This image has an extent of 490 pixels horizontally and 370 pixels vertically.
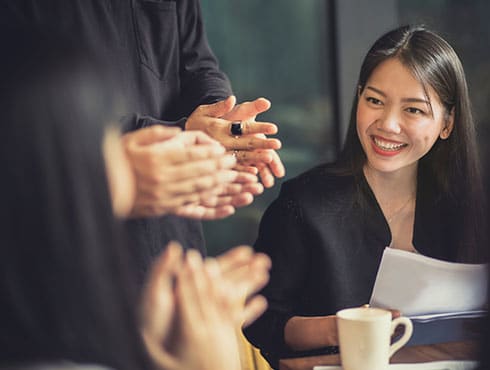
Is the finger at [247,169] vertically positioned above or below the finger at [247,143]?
below

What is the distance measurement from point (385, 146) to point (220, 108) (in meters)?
0.49

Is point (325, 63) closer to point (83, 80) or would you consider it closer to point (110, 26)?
point (110, 26)

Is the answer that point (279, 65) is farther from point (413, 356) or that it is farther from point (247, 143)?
point (413, 356)

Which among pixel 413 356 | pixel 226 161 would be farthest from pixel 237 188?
pixel 413 356

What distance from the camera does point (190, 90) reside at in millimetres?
1581

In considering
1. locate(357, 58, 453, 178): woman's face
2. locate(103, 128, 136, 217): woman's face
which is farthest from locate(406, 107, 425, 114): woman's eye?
locate(103, 128, 136, 217): woman's face

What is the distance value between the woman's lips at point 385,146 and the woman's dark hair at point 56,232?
3.54ft

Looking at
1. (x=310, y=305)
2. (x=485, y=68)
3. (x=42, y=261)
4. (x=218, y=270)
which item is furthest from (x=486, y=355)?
(x=485, y=68)

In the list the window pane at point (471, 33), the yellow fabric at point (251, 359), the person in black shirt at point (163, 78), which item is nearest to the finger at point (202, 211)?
the person in black shirt at point (163, 78)

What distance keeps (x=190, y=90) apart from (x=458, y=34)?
1.48 metres

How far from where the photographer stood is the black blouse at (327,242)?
1586mm

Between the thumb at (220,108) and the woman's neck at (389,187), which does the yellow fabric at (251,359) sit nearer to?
the woman's neck at (389,187)

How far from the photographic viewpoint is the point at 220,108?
4.20 feet

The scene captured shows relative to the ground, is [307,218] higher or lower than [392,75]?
lower
